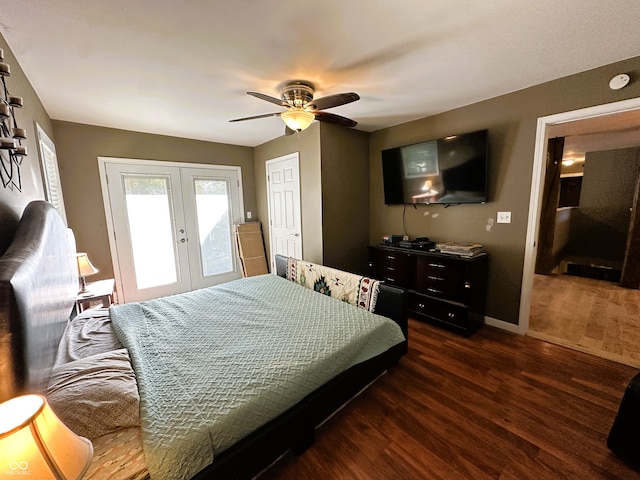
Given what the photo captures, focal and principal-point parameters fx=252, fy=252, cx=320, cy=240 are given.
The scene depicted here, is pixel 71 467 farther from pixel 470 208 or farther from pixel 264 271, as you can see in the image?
pixel 264 271

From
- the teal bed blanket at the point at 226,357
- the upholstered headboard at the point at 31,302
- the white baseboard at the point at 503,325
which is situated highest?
the upholstered headboard at the point at 31,302

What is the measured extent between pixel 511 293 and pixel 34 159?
14.4 feet

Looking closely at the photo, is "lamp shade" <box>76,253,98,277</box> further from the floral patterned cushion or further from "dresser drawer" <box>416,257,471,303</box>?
"dresser drawer" <box>416,257,471,303</box>

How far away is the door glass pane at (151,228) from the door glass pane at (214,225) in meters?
0.42

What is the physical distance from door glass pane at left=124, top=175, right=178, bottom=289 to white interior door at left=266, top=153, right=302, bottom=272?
1500 millimetres

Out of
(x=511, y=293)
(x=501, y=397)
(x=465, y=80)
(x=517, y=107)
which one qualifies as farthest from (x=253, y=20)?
(x=511, y=293)

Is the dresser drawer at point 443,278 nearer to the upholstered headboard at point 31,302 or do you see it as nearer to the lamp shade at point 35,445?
the lamp shade at point 35,445

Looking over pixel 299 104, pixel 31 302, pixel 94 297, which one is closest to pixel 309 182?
pixel 299 104

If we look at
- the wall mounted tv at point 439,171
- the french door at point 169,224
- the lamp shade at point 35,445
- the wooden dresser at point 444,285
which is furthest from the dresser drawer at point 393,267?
the lamp shade at point 35,445

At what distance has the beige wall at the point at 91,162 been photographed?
118 inches

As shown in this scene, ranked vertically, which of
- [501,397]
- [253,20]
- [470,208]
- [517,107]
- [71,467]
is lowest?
[501,397]

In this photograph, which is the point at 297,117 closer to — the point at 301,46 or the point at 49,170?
the point at 301,46

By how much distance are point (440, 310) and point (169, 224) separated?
12.5 ft

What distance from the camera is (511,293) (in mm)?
2619
